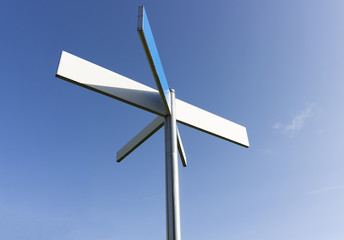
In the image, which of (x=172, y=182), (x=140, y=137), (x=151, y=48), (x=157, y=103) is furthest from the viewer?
(x=140, y=137)

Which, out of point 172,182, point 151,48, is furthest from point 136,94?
point 172,182

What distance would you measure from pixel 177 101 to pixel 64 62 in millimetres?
2729

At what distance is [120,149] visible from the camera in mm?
8414

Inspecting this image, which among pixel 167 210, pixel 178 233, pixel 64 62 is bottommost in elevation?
pixel 178 233

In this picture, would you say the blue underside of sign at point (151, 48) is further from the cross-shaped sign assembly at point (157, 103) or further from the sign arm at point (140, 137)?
A: the sign arm at point (140, 137)

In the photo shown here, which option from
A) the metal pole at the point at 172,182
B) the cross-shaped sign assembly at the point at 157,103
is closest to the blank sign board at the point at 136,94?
the cross-shaped sign assembly at the point at 157,103

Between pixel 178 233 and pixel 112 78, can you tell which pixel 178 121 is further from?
pixel 178 233

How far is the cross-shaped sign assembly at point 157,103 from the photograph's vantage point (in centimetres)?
499

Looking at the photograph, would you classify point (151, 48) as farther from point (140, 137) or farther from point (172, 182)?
point (140, 137)

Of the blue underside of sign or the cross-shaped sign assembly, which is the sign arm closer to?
the cross-shaped sign assembly

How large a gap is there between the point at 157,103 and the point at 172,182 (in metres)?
1.86

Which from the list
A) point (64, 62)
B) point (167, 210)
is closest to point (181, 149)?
point (167, 210)

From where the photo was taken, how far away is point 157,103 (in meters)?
6.29

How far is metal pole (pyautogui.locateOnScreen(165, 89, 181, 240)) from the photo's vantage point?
4.99m
